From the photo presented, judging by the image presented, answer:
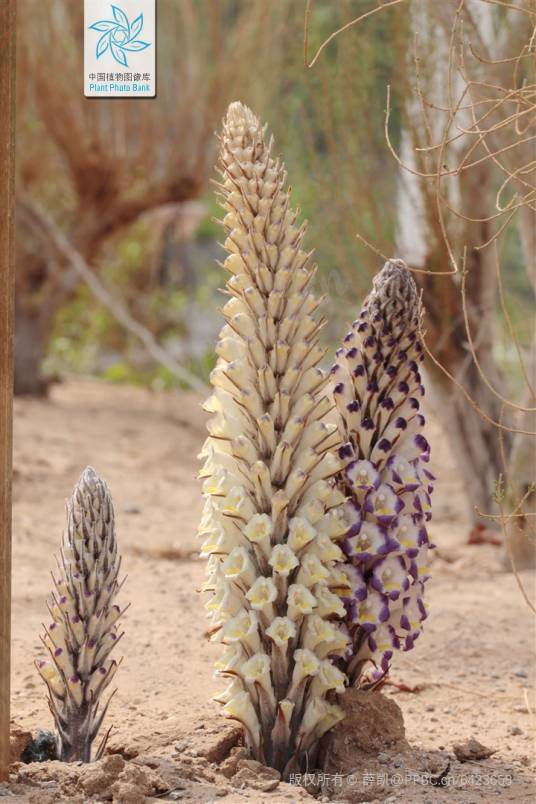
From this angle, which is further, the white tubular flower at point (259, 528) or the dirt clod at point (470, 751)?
the dirt clod at point (470, 751)

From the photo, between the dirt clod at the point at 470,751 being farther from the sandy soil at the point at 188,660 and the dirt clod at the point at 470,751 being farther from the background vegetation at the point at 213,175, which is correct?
the background vegetation at the point at 213,175

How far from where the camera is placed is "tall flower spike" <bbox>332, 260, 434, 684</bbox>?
2.25m

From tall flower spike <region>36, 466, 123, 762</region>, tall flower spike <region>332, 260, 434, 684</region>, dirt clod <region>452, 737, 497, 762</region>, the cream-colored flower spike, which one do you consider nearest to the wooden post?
tall flower spike <region>36, 466, 123, 762</region>

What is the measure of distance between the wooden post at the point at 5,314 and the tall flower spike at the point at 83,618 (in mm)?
148

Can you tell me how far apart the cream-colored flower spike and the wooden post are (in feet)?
1.22

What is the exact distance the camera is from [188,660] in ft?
10.5

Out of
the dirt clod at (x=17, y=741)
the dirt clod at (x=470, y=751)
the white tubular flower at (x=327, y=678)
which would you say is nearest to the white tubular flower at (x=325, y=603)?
the white tubular flower at (x=327, y=678)

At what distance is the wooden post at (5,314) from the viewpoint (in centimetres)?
210

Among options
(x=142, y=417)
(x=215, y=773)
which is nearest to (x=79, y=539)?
(x=215, y=773)

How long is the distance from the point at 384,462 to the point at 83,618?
0.66 meters

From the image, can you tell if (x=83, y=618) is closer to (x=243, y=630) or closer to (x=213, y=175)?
(x=243, y=630)

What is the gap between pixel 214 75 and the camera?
25.1 ft

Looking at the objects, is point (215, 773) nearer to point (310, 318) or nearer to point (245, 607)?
point (245, 607)

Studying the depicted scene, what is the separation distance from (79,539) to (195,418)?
5.90 meters
